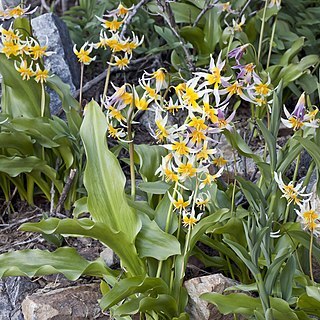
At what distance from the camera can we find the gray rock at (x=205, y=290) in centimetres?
278

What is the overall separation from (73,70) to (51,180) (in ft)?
3.07

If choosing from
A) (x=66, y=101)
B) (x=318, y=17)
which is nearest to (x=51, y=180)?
(x=66, y=101)

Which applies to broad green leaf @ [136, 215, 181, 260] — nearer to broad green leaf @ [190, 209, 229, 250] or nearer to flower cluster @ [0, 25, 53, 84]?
broad green leaf @ [190, 209, 229, 250]

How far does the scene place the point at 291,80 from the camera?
4.17 meters

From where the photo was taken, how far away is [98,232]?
2666 mm

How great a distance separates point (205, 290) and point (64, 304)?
1.85 feet

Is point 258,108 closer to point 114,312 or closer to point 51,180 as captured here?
point 51,180

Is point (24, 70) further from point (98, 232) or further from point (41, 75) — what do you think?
point (98, 232)

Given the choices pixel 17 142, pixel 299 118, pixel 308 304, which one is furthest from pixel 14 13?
pixel 308 304

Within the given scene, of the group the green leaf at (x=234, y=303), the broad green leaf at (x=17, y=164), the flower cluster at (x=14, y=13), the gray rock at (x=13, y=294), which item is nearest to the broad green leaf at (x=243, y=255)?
the green leaf at (x=234, y=303)

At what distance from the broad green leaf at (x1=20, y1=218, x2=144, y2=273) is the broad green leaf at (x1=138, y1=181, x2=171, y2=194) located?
288 mm

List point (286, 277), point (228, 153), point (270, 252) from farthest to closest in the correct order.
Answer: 1. point (228, 153)
2. point (270, 252)
3. point (286, 277)

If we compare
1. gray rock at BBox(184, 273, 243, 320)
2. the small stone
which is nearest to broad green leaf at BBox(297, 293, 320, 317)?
gray rock at BBox(184, 273, 243, 320)

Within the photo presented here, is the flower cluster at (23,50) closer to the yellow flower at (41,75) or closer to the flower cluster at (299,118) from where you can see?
the yellow flower at (41,75)
